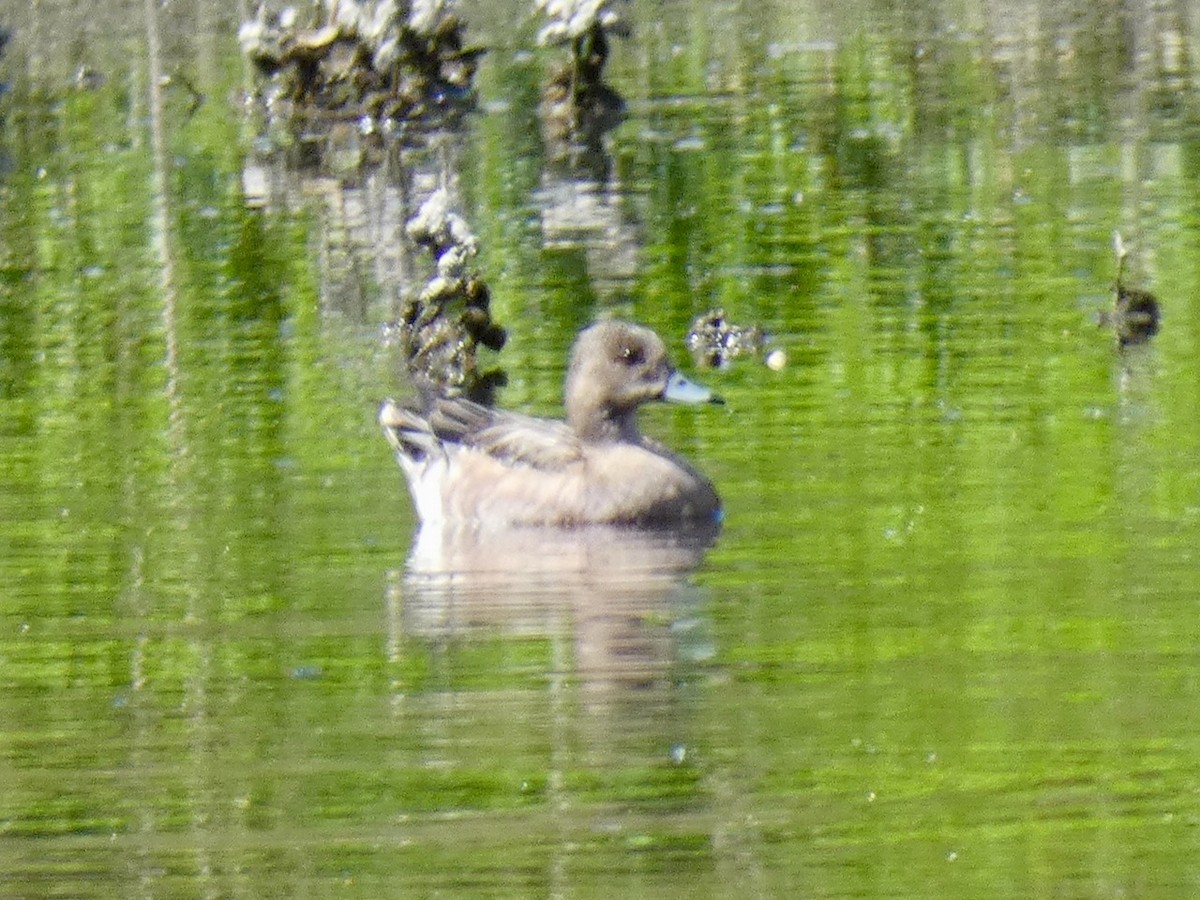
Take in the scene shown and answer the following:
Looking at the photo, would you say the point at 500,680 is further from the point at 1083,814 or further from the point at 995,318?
the point at 995,318

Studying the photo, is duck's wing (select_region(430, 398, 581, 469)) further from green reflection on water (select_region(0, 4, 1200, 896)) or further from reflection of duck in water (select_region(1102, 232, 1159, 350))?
reflection of duck in water (select_region(1102, 232, 1159, 350))

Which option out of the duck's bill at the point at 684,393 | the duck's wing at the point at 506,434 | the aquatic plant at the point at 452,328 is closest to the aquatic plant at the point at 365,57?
the aquatic plant at the point at 452,328

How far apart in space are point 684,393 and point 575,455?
0.52 metres

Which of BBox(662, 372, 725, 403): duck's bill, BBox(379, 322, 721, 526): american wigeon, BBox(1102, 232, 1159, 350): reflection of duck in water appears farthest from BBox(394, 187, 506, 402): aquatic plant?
BBox(1102, 232, 1159, 350): reflection of duck in water

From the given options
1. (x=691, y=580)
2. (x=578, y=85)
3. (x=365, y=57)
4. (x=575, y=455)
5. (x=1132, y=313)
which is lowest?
(x=691, y=580)

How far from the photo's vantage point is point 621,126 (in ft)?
72.3

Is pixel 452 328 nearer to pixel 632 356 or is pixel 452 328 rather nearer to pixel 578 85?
pixel 632 356

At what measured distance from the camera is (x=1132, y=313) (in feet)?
41.8

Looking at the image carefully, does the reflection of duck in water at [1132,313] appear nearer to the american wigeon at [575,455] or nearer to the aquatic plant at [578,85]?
the american wigeon at [575,455]

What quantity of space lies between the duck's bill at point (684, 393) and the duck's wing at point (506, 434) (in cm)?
38

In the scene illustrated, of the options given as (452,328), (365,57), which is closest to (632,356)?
(452,328)

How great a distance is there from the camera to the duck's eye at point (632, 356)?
10.8 meters

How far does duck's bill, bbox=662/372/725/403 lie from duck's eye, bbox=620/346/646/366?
0.43ft

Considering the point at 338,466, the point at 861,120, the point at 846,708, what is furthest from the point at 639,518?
the point at 861,120
